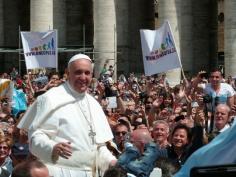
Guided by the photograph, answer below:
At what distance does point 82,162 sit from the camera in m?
9.16

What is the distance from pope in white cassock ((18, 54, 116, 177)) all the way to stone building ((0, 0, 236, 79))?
41962mm

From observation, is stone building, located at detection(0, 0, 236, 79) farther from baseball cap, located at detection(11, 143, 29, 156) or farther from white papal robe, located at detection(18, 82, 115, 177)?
white papal robe, located at detection(18, 82, 115, 177)

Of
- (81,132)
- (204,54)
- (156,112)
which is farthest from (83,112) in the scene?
(204,54)

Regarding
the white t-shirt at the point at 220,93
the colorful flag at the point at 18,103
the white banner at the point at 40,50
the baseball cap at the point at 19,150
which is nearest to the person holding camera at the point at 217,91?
the white t-shirt at the point at 220,93

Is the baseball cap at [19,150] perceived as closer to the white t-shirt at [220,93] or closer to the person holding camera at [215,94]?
the person holding camera at [215,94]

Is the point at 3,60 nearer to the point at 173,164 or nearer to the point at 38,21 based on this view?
the point at 38,21

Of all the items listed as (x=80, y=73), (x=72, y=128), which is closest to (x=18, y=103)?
(x=72, y=128)

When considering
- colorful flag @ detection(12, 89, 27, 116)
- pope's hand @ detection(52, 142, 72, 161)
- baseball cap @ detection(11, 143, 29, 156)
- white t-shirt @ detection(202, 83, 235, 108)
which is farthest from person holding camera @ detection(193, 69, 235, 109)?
pope's hand @ detection(52, 142, 72, 161)

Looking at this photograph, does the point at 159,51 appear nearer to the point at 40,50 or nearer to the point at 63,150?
the point at 40,50

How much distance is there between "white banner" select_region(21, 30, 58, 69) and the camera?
92.4 feet

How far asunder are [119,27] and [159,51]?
37.0 meters

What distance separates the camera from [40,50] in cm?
2816

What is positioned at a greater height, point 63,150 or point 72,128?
point 72,128

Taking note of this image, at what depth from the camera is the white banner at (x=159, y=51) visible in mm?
23484
